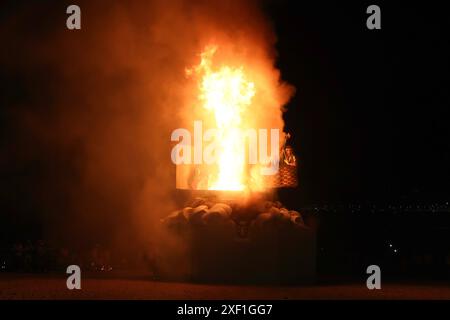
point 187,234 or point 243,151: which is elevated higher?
point 243,151

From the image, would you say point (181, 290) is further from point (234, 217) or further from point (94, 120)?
point (94, 120)

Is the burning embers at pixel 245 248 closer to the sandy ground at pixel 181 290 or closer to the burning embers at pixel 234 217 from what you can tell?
the burning embers at pixel 234 217

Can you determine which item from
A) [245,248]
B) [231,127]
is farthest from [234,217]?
[231,127]

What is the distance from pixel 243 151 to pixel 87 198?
21.8 feet

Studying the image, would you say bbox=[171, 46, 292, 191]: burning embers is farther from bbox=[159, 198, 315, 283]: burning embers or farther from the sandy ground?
the sandy ground

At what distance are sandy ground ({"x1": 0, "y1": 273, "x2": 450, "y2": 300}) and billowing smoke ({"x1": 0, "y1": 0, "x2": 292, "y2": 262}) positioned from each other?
5347mm

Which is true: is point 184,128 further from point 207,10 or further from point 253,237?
point 253,237

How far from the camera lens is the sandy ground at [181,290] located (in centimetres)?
1327

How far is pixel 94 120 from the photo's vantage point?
22781 millimetres

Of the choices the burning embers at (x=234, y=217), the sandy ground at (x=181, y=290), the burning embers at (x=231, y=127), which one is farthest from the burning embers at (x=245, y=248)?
the burning embers at (x=231, y=127)

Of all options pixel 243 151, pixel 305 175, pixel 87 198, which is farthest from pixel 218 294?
pixel 305 175

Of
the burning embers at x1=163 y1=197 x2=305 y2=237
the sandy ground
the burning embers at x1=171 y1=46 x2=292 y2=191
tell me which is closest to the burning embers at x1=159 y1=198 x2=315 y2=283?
the burning embers at x1=163 y1=197 x2=305 y2=237

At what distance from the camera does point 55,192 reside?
23281mm

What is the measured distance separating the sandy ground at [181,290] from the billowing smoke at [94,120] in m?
5.35
